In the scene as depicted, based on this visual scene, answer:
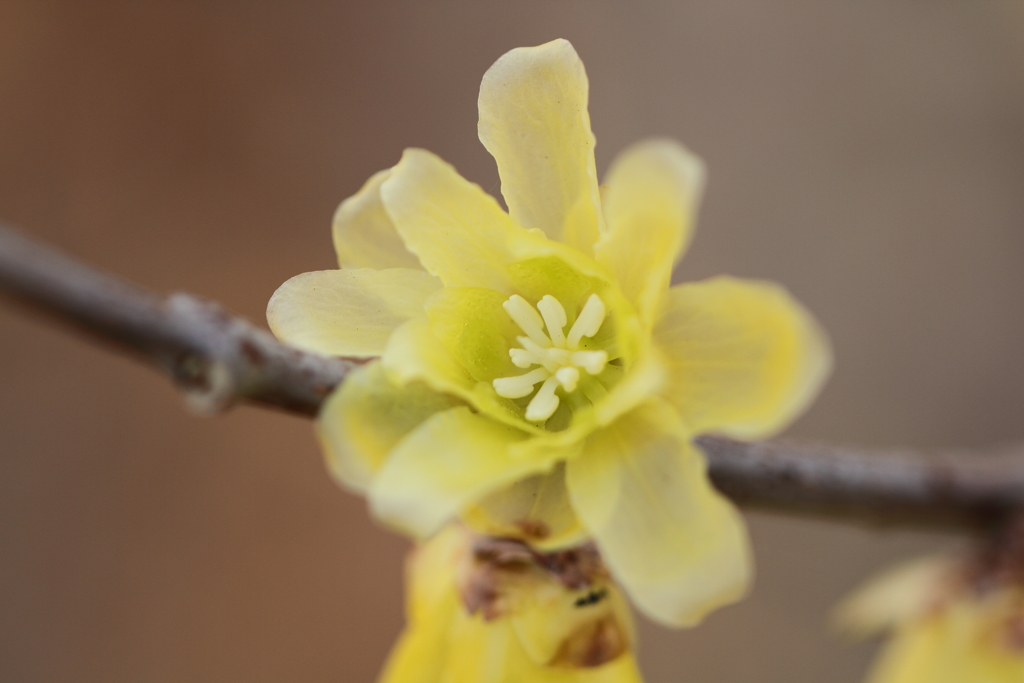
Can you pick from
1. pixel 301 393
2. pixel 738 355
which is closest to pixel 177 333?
pixel 301 393

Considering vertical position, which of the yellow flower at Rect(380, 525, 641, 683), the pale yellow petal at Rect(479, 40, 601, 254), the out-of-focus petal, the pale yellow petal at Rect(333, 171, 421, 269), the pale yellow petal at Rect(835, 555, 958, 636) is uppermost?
the pale yellow petal at Rect(333, 171, 421, 269)

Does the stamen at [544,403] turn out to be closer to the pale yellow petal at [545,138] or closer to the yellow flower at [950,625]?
the pale yellow petal at [545,138]

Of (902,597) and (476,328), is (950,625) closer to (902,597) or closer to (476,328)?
(902,597)

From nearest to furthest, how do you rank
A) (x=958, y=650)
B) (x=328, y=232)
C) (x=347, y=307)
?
(x=347, y=307) < (x=958, y=650) < (x=328, y=232)

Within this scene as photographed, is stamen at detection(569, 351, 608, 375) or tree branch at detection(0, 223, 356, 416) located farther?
stamen at detection(569, 351, 608, 375)

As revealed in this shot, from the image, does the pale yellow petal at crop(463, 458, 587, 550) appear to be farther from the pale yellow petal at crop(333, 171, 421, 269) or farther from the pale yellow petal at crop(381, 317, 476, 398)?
the pale yellow petal at crop(333, 171, 421, 269)

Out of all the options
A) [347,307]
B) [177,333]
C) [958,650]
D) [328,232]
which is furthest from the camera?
[328,232]

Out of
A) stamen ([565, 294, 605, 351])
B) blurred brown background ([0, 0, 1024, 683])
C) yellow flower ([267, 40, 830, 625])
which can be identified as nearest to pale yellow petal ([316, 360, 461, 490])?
yellow flower ([267, 40, 830, 625])
